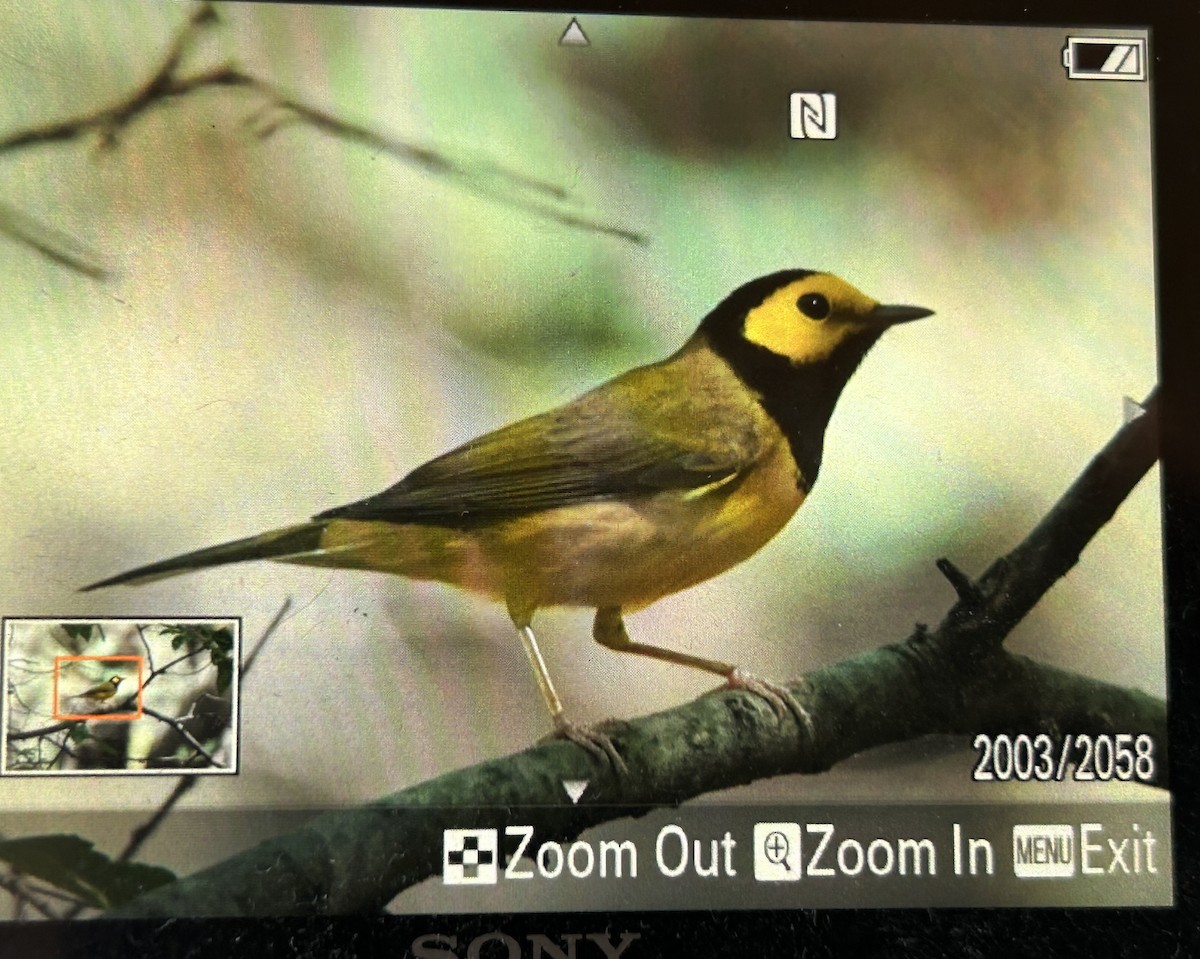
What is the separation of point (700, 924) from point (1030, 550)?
0.59m

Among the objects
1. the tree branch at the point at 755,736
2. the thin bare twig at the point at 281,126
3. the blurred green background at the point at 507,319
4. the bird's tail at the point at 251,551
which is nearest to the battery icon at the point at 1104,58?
the blurred green background at the point at 507,319

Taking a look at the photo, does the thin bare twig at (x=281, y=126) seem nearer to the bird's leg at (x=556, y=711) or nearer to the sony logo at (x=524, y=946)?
the bird's leg at (x=556, y=711)

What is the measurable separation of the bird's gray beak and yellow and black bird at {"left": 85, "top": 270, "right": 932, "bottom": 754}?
0.60 ft

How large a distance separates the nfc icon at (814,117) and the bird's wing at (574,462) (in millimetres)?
356

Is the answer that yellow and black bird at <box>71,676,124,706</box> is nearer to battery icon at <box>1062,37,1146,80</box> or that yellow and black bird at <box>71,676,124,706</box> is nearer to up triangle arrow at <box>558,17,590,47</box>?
up triangle arrow at <box>558,17,590,47</box>

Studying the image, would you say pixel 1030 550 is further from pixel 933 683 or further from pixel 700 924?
pixel 700 924

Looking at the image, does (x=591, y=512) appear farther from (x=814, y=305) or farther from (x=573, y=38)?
(x=573, y=38)

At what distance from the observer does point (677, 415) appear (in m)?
1.29

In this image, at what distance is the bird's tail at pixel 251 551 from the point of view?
1.27m

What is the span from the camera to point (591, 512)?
4.13 feet

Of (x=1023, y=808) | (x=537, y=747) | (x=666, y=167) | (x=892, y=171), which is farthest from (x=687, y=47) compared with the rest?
(x=1023, y=808)

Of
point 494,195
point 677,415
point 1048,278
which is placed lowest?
point 677,415

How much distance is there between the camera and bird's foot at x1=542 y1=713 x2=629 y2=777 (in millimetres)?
1262

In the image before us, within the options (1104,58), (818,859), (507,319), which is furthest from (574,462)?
(1104,58)
